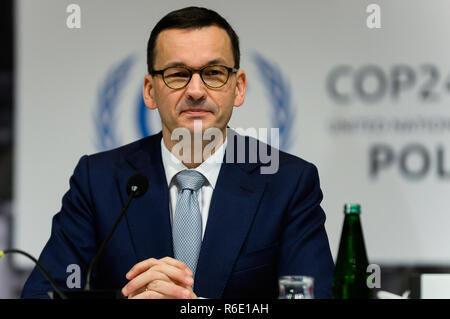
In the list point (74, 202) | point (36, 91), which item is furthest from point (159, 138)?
point (36, 91)

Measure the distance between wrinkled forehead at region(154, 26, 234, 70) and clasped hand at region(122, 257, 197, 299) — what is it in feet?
2.79

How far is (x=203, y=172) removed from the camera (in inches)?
94.3

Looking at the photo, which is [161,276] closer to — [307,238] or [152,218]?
[152,218]

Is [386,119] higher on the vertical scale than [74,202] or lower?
higher

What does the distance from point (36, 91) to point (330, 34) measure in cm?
184

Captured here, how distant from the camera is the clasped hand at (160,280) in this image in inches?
68.7

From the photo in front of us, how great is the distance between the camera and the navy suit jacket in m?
2.21

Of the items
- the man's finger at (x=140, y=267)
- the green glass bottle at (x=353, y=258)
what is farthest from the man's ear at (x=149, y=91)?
the green glass bottle at (x=353, y=258)

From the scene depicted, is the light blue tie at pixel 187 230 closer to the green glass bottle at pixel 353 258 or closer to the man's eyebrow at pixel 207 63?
the man's eyebrow at pixel 207 63

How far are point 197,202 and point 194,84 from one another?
16.9 inches

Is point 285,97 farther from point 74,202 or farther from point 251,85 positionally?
point 74,202

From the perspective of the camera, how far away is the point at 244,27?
3.93 meters
